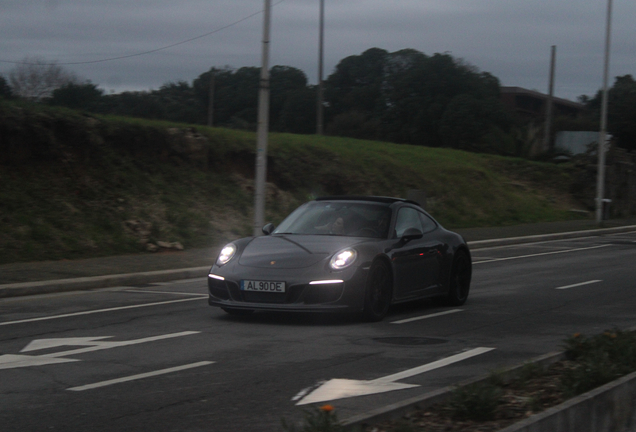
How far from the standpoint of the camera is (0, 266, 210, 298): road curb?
1268 cm

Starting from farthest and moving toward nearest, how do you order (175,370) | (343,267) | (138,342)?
1. (343,267)
2. (138,342)
3. (175,370)

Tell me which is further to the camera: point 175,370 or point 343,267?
point 343,267

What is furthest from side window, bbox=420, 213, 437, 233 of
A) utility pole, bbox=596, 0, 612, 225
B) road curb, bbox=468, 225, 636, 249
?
utility pole, bbox=596, 0, 612, 225

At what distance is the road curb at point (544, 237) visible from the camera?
24.2 m

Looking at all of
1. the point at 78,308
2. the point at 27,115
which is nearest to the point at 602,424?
the point at 78,308

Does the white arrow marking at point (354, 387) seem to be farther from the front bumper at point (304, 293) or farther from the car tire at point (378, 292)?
the car tire at point (378, 292)

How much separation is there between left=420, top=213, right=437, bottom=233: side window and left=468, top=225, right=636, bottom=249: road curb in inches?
483

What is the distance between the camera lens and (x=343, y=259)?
9.29 metres

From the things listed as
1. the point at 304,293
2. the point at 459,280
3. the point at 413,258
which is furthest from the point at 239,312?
the point at 459,280

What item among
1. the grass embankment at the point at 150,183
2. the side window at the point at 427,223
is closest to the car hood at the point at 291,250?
the side window at the point at 427,223

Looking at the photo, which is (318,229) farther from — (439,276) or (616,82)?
(616,82)

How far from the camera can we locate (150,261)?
56.2ft

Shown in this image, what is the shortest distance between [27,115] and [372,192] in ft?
45.9

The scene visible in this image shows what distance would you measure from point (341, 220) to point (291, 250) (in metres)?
1.07
